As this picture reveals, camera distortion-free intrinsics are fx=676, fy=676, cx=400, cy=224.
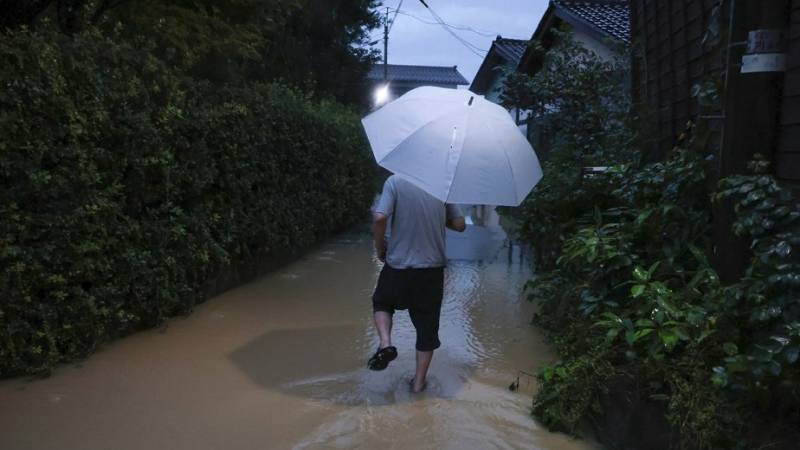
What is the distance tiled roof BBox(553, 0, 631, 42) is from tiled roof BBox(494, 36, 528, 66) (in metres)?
4.08

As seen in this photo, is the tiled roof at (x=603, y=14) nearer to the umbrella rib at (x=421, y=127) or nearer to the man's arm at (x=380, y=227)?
the umbrella rib at (x=421, y=127)

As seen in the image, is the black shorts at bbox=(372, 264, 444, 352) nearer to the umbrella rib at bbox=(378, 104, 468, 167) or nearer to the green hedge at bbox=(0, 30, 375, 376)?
the umbrella rib at bbox=(378, 104, 468, 167)

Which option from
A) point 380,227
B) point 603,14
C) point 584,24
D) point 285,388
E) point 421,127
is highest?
point 603,14

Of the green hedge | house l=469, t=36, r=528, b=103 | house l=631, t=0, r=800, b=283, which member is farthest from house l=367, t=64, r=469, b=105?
house l=631, t=0, r=800, b=283

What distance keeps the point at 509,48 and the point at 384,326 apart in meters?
15.9

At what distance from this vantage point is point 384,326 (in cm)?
449

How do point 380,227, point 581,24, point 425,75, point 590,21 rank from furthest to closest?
point 425,75 < point 581,24 < point 590,21 < point 380,227

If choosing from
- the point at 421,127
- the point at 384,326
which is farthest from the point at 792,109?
the point at 384,326

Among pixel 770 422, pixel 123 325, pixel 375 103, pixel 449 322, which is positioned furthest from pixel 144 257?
pixel 375 103

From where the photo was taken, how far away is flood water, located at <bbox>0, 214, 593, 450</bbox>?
3.86 meters

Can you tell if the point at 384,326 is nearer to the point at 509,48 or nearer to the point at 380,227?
the point at 380,227

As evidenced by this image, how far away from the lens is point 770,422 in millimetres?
2949

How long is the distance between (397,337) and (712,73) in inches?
130

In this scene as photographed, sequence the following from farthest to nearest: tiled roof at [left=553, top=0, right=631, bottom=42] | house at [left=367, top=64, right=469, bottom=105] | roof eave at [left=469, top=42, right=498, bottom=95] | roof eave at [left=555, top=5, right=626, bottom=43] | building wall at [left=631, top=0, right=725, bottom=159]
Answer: house at [left=367, top=64, right=469, bottom=105], roof eave at [left=469, top=42, right=498, bottom=95], tiled roof at [left=553, top=0, right=631, bottom=42], roof eave at [left=555, top=5, right=626, bottom=43], building wall at [left=631, top=0, right=725, bottom=159]
